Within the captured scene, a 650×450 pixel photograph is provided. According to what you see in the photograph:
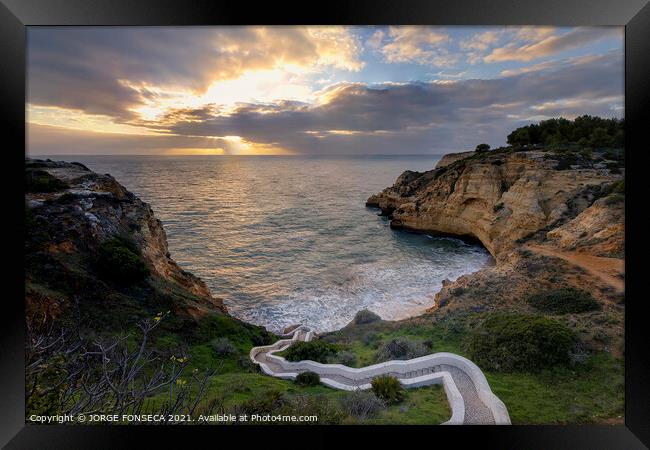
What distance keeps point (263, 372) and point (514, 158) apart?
10.4 m

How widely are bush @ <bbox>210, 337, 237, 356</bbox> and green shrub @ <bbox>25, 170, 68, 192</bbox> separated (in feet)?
12.3

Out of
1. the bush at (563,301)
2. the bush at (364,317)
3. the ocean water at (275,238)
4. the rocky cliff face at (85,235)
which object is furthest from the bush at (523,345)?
the rocky cliff face at (85,235)

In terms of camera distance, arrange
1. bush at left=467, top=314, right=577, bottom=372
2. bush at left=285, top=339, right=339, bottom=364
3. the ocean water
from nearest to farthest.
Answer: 1. bush at left=467, top=314, right=577, bottom=372
2. bush at left=285, top=339, right=339, bottom=364
3. the ocean water

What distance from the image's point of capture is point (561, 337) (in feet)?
14.6

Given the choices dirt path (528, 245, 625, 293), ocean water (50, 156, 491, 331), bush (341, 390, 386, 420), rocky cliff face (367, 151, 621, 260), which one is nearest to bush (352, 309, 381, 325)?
ocean water (50, 156, 491, 331)

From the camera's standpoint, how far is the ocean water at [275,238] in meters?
6.49

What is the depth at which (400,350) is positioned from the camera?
4.78 metres

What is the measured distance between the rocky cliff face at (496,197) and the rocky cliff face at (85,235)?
235 inches

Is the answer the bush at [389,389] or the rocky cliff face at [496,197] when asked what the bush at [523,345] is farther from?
the rocky cliff face at [496,197]

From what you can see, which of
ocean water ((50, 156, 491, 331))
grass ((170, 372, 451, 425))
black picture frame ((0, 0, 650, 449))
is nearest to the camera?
black picture frame ((0, 0, 650, 449))

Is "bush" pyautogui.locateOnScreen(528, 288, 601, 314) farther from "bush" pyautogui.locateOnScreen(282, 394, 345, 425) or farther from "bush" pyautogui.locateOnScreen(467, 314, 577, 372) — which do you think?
"bush" pyautogui.locateOnScreen(282, 394, 345, 425)

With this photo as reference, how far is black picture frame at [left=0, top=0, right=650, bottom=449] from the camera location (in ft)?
11.2
